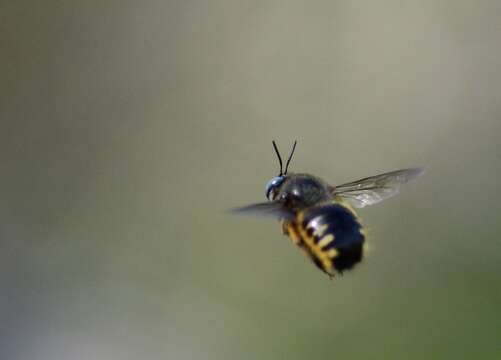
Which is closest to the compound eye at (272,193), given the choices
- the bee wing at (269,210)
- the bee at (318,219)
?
the bee at (318,219)

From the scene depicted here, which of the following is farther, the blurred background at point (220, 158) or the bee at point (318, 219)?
the blurred background at point (220, 158)

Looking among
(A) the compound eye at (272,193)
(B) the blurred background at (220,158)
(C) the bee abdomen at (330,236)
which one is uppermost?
(B) the blurred background at (220,158)

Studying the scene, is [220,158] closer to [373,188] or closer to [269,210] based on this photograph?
[373,188]

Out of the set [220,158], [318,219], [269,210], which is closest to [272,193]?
[318,219]

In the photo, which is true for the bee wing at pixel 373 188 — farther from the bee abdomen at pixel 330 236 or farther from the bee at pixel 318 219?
the bee abdomen at pixel 330 236

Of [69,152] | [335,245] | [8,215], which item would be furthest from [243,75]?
[335,245]

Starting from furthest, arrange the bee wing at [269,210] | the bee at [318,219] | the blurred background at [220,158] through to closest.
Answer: the blurred background at [220,158]
the bee at [318,219]
the bee wing at [269,210]

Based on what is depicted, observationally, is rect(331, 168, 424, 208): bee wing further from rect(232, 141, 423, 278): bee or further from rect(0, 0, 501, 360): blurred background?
rect(0, 0, 501, 360): blurred background
